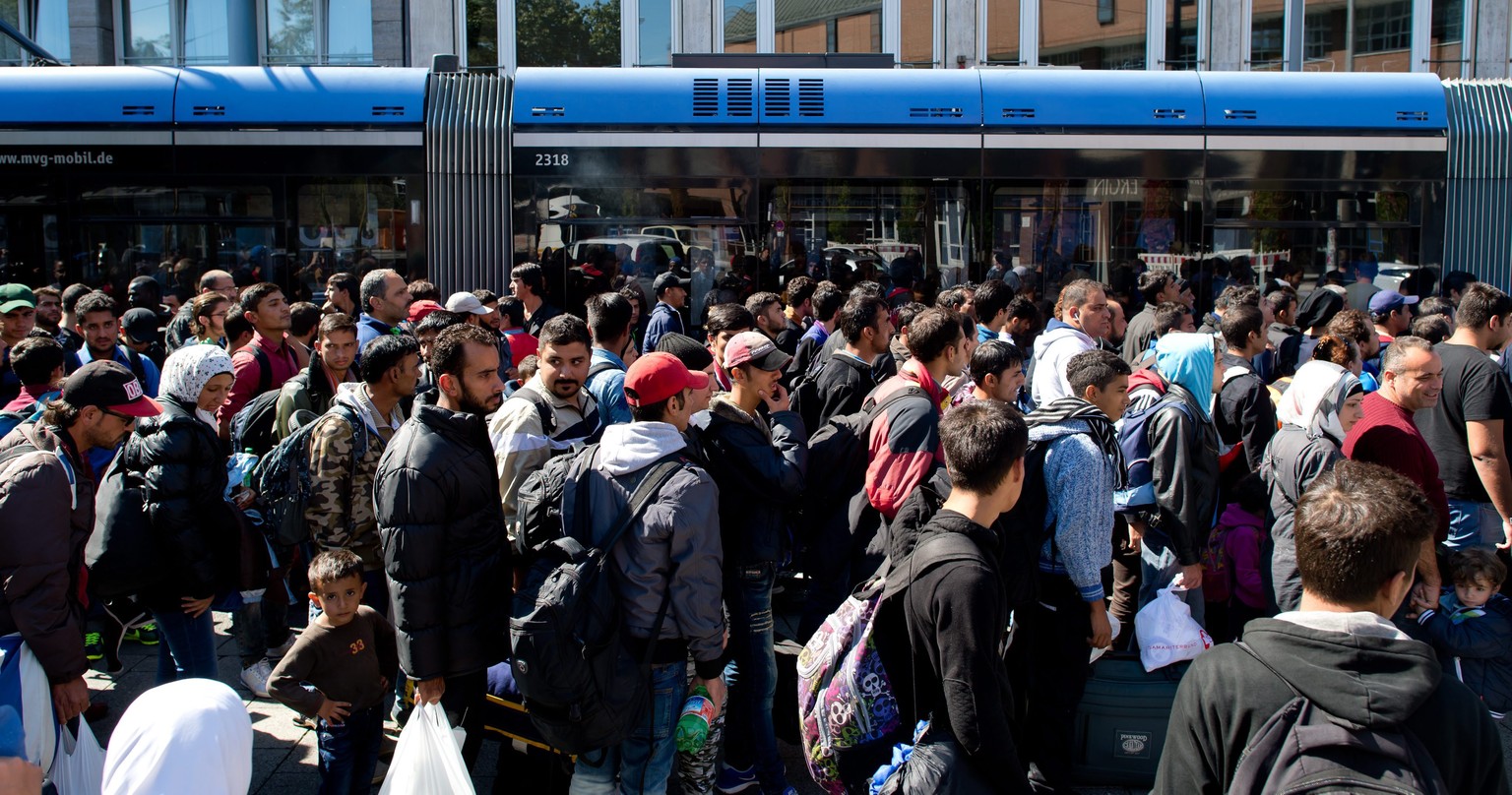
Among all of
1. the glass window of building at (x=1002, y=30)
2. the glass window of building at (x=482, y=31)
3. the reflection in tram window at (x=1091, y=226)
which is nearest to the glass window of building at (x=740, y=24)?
the glass window of building at (x=482, y=31)

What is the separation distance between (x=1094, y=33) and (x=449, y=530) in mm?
18282

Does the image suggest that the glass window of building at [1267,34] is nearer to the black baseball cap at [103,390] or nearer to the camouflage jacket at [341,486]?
the camouflage jacket at [341,486]

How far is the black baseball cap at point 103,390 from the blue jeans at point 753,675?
224 centimetres

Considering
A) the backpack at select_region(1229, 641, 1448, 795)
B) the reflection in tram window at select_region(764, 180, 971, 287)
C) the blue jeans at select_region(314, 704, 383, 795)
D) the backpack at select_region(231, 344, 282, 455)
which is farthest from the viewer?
the reflection in tram window at select_region(764, 180, 971, 287)

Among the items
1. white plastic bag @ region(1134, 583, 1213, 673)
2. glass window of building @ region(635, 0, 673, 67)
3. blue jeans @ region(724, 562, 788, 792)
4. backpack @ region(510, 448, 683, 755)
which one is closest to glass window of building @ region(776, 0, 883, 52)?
glass window of building @ region(635, 0, 673, 67)

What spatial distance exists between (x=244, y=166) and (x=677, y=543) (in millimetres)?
7584

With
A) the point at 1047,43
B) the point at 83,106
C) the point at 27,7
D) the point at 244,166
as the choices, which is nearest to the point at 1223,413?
the point at 244,166

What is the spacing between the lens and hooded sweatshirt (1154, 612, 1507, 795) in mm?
1987

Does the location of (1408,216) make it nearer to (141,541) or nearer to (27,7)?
(141,541)

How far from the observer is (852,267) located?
381 inches

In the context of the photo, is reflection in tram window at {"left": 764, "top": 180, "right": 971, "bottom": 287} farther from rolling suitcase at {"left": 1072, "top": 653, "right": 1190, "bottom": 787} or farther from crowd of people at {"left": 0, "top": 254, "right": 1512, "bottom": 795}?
rolling suitcase at {"left": 1072, "top": 653, "right": 1190, "bottom": 787}

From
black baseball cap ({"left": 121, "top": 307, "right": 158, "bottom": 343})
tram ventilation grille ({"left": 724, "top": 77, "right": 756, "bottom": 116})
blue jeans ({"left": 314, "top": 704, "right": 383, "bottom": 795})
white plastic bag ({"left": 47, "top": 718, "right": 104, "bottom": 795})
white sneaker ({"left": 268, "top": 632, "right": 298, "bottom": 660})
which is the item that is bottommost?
white sneaker ({"left": 268, "top": 632, "right": 298, "bottom": 660})

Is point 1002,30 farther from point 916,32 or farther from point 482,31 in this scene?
point 482,31

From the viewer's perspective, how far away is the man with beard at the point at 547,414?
4.36 meters
